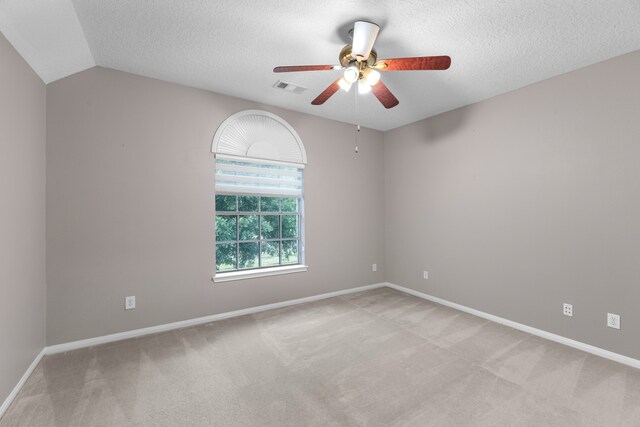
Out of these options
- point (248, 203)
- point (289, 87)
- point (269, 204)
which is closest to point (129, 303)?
point (248, 203)

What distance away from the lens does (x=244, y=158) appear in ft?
11.1

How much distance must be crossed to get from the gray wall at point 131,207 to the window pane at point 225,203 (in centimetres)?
21

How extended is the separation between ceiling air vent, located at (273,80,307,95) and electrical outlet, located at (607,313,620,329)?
3627 millimetres

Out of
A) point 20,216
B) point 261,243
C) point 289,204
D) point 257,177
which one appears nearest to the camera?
point 20,216

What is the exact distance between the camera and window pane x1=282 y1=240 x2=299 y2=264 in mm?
3857

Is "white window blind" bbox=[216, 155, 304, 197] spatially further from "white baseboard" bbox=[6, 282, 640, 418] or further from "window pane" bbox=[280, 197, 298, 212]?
"white baseboard" bbox=[6, 282, 640, 418]

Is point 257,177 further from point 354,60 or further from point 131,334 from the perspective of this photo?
point 131,334

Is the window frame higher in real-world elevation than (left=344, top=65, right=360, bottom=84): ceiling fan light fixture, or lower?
lower

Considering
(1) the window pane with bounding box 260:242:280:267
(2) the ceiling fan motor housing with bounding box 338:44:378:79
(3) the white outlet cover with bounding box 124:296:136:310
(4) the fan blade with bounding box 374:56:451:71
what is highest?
(2) the ceiling fan motor housing with bounding box 338:44:378:79

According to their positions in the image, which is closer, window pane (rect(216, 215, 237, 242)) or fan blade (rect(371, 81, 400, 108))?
fan blade (rect(371, 81, 400, 108))

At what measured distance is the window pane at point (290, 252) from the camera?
3857mm

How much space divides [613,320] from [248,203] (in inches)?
150

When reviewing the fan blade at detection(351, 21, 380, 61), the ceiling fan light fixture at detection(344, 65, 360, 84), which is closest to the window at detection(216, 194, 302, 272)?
the ceiling fan light fixture at detection(344, 65, 360, 84)

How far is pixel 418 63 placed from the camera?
1.88 m
